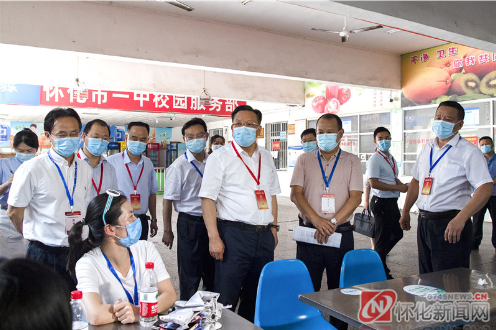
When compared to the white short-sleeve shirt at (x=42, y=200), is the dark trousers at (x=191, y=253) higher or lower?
lower

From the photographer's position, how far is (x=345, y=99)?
10.3 m

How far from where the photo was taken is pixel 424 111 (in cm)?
855

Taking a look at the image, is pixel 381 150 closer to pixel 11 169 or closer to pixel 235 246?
pixel 235 246

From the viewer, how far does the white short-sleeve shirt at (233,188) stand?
2580 mm

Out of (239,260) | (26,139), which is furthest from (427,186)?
(26,139)

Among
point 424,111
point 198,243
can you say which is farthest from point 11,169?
point 424,111

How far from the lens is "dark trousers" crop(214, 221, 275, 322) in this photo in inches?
99.0

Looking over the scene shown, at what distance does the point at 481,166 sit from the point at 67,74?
756 centimetres

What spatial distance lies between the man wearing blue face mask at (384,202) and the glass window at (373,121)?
5.05 metres

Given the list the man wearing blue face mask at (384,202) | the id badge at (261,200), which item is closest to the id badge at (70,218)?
the id badge at (261,200)

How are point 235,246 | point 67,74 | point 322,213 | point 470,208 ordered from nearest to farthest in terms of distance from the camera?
1. point 235,246
2. point 470,208
3. point 322,213
4. point 67,74

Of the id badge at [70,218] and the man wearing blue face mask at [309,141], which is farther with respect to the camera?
the man wearing blue face mask at [309,141]

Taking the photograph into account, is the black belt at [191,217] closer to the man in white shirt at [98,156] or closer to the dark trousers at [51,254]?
the man in white shirt at [98,156]

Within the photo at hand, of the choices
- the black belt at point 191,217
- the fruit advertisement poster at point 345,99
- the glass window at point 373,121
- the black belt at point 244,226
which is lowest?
the black belt at point 191,217
